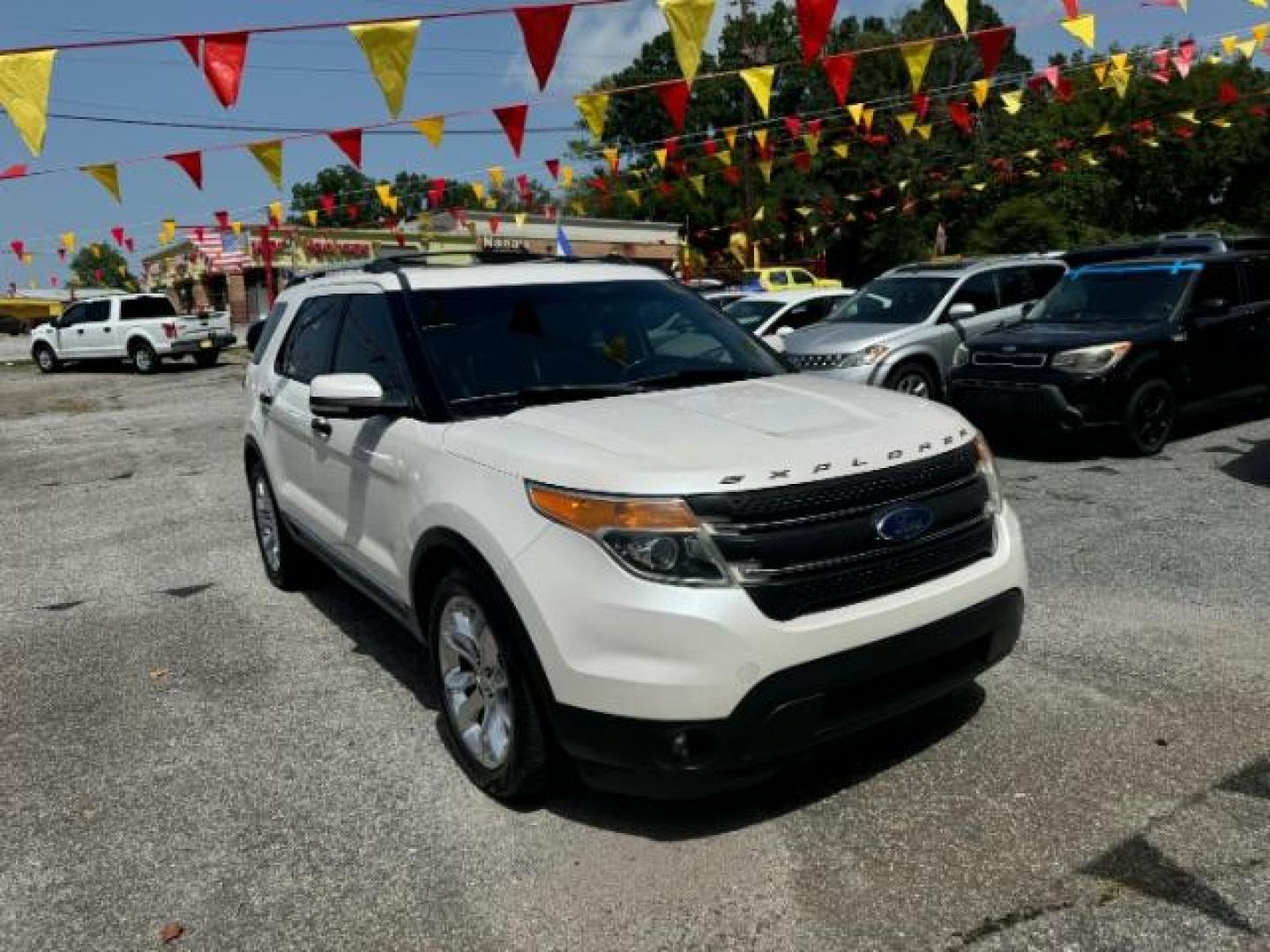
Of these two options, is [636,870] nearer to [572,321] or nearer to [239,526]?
[572,321]

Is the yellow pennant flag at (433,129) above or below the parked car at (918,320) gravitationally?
above

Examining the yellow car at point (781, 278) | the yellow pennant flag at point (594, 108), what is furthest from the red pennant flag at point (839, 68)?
Result: the yellow car at point (781, 278)

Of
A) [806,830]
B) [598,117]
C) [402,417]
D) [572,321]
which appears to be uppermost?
[598,117]

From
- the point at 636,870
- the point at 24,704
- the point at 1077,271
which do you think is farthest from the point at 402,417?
the point at 1077,271

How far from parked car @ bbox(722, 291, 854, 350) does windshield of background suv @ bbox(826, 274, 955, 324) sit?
141 cm

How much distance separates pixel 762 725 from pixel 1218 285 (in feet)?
27.8

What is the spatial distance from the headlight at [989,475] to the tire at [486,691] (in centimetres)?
163

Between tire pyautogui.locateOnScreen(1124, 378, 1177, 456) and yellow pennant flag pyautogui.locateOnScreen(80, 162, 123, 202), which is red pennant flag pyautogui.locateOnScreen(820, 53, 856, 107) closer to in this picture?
tire pyautogui.locateOnScreen(1124, 378, 1177, 456)

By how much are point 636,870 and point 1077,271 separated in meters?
8.75

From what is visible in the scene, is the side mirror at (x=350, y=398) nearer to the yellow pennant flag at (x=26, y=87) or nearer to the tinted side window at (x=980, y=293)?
the yellow pennant flag at (x=26, y=87)

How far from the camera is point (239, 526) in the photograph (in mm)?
7770

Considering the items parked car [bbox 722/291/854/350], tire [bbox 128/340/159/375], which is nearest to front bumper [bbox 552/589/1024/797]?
parked car [bbox 722/291/854/350]

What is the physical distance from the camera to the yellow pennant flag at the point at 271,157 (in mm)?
11555

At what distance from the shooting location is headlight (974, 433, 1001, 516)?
3346 millimetres
